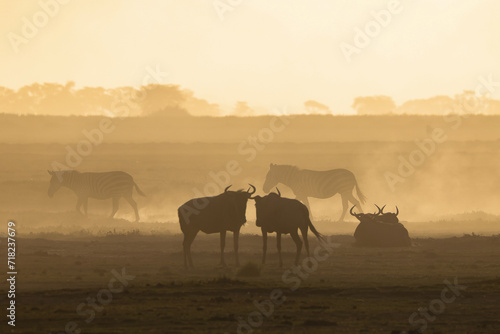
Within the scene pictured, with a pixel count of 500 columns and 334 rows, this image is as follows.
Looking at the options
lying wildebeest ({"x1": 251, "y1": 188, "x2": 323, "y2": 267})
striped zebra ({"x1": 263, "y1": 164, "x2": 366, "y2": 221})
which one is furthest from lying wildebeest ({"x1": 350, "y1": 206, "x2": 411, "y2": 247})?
striped zebra ({"x1": 263, "y1": 164, "x2": 366, "y2": 221})

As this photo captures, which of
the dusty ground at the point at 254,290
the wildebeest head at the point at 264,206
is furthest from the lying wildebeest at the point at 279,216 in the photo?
the dusty ground at the point at 254,290

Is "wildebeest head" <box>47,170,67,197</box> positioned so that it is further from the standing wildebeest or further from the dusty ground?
the standing wildebeest

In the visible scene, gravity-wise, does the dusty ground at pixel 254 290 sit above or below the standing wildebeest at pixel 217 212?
below

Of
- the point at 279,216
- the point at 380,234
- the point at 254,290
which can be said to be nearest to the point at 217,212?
the point at 279,216

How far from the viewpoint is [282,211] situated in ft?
78.2

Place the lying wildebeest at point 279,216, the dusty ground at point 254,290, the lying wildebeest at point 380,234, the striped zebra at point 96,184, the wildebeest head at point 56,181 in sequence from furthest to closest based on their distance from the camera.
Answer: the wildebeest head at point 56,181, the striped zebra at point 96,184, the lying wildebeest at point 380,234, the lying wildebeest at point 279,216, the dusty ground at point 254,290

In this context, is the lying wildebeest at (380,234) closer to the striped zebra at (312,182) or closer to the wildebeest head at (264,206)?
the wildebeest head at (264,206)

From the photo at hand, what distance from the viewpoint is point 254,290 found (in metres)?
18.8

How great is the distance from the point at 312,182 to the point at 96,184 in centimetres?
923

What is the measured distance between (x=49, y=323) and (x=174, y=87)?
9157cm

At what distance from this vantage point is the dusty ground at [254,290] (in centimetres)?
1523

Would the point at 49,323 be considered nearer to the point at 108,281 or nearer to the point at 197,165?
the point at 108,281

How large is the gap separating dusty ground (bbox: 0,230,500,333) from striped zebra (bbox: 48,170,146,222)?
14.3 m

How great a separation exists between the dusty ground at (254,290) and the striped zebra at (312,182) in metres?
14.2
